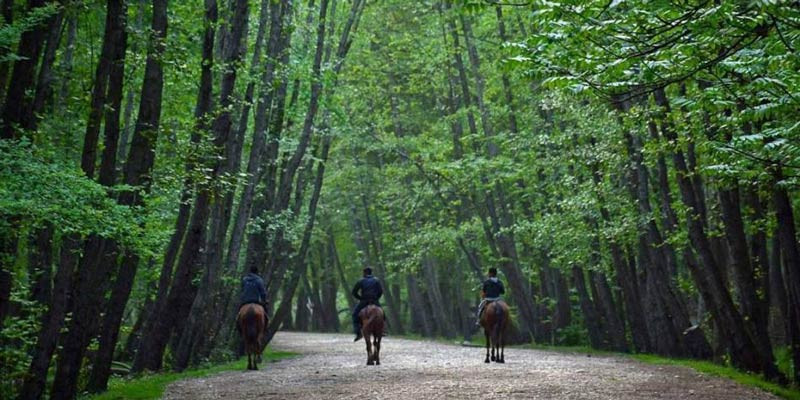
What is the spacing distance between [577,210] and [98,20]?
509 inches

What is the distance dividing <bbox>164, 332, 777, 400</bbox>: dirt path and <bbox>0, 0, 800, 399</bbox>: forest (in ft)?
5.86

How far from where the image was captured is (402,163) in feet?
127

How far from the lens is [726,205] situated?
1611cm

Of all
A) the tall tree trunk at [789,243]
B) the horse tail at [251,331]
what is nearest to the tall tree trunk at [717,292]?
the tall tree trunk at [789,243]

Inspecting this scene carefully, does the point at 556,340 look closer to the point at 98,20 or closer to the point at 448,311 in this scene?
the point at 448,311

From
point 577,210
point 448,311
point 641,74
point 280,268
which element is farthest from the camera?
point 448,311

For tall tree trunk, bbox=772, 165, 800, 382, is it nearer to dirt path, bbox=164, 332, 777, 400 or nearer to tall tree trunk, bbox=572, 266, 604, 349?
dirt path, bbox=164, 332, 777, 400

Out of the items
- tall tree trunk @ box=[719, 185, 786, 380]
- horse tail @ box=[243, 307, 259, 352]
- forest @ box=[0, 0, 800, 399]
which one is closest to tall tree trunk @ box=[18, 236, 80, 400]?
forest @ box=[0, 0, 800, 399]

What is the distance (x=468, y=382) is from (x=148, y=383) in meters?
5.60

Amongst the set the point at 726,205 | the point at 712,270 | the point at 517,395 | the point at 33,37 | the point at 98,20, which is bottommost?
the point at 517,395

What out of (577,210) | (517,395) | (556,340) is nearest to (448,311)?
(556,340)

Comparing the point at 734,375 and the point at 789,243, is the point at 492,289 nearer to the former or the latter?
the point at 734,375

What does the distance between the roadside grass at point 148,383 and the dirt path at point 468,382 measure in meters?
0.34

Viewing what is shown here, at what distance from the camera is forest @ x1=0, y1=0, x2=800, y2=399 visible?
989 cm
